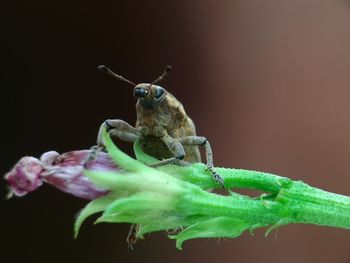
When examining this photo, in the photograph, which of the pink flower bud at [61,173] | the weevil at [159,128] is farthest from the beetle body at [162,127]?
the pink flower bud at [61,173]

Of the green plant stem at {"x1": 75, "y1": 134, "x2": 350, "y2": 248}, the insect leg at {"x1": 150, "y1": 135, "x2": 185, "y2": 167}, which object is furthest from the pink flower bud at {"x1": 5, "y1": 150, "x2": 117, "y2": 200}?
the insect leg at {"x1": 150, "y1": 135, "x2": 185, "y2": 167}

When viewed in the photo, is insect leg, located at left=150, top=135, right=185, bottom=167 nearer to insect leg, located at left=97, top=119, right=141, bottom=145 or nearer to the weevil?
the weevil

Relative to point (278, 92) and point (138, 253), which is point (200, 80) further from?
point (138, 253)

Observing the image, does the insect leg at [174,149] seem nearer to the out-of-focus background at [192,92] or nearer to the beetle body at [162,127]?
the beetle body at [162,127]

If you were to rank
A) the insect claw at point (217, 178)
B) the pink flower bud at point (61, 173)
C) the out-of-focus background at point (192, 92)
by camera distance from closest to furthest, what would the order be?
the pink flower bud at point (61, 173), the insect claw at point (217, 178), the out-of-focus background at point (192, 92)

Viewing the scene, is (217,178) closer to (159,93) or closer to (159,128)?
(159,128)

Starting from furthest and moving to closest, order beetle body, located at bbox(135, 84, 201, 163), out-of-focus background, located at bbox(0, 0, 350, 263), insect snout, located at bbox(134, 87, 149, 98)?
out-of-focus background, located at bbox(0, 0, 350, 263) < insect snout, located at bbox(134, 87, 149, 98) < beetle body, located at bbox(135, 84, 201, 163)
